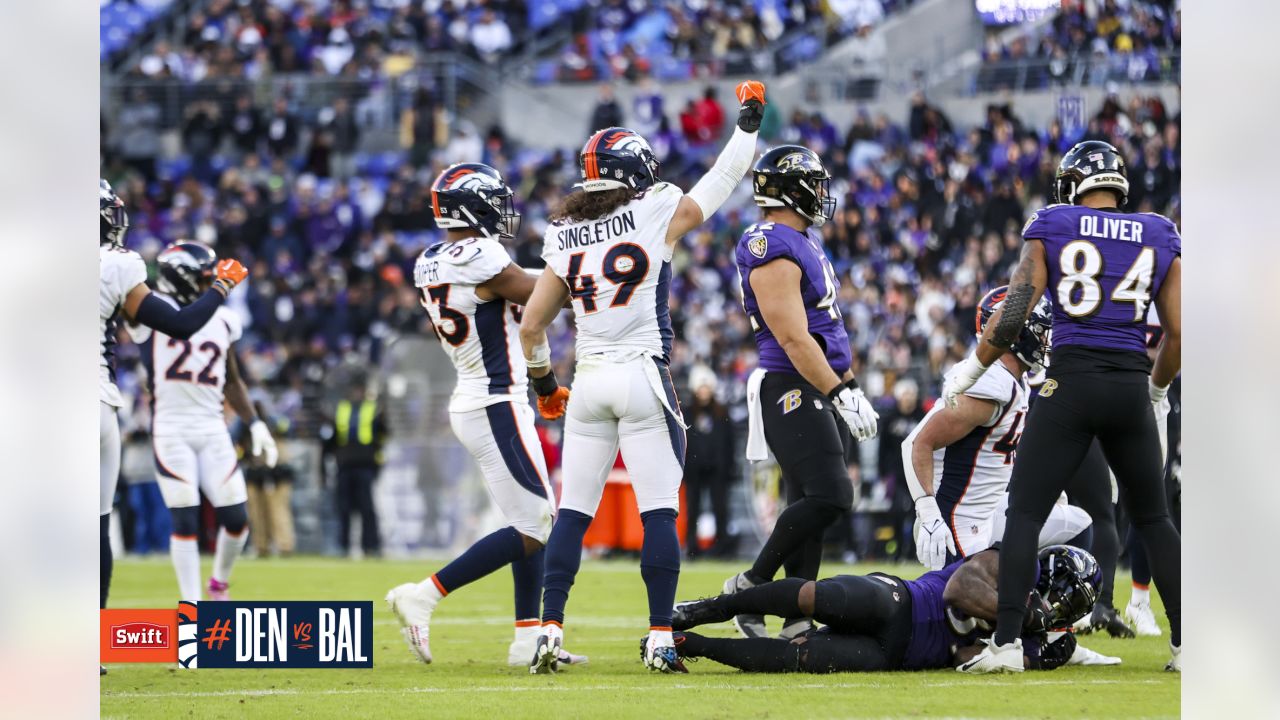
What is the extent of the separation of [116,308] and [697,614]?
3040 mm

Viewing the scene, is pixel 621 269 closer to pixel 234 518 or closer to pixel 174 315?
pixel 174 315

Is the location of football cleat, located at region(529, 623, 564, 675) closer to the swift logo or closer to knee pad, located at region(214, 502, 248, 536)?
the swift logo

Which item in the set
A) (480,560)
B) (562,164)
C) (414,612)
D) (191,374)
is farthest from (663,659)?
(562,164)

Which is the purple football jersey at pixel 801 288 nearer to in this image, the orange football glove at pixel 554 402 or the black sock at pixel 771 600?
the orange football glove at pixel 554 402

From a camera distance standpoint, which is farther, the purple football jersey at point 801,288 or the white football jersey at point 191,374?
the white football jersey at point 191,374

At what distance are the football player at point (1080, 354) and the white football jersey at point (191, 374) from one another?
4.94 metres

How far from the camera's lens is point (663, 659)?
21.4ft

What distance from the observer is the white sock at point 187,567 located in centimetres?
914

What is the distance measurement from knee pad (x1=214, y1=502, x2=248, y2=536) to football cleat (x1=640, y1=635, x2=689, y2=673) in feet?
11.6

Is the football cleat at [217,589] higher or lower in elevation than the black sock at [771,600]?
lower

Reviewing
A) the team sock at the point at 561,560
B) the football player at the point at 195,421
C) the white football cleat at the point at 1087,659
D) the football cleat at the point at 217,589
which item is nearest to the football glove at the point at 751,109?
the team sock at the point at 561,560

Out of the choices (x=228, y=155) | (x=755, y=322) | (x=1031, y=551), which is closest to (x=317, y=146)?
(x=228, y=155)

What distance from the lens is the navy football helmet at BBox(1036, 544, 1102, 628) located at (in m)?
6.56

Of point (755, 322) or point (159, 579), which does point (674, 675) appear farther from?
point (159, 579)
